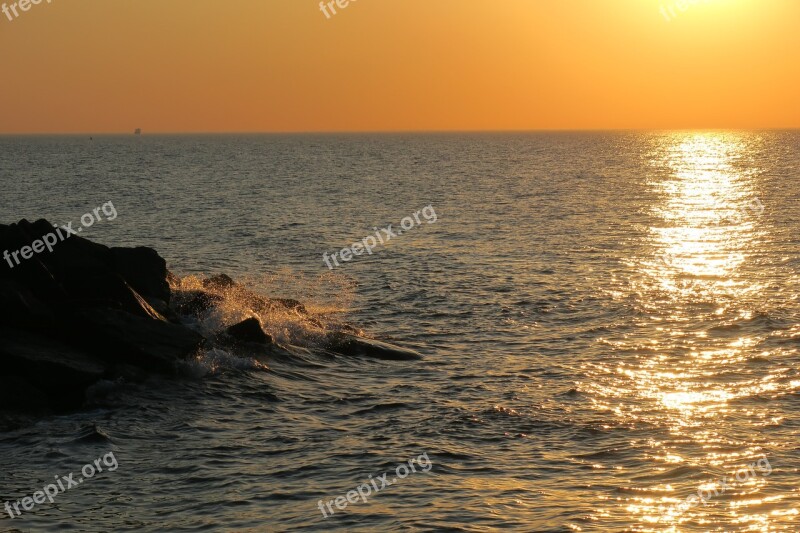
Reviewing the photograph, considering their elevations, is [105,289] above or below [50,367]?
above

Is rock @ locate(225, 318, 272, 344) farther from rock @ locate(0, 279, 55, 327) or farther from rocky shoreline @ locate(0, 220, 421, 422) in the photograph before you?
rock @ locate(0, 279, 55, 327)

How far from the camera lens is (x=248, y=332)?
29641 millimetres

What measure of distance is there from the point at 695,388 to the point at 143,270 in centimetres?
1733

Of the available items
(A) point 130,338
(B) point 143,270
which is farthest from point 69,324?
(B) point 143,270

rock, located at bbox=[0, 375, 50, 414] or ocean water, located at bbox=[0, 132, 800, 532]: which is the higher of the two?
rock, located at bbox=[0, 375, 50, 414]

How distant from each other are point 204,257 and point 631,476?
3673 centimetres

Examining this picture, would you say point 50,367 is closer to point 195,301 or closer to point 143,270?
point 143,270

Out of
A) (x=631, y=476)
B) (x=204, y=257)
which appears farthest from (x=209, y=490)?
(x=204, y=257)

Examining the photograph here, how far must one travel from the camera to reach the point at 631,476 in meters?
19.0

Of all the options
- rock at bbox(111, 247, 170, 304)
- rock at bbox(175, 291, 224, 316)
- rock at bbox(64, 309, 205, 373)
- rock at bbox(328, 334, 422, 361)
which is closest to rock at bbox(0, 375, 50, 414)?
rock at bbox(64, 309, 205, 373)

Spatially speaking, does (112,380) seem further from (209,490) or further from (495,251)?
(495,251)

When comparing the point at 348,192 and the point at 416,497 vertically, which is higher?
the point at 348,192

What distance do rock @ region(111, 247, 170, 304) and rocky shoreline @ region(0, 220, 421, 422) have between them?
0.03m

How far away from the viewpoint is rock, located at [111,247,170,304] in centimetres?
3003
